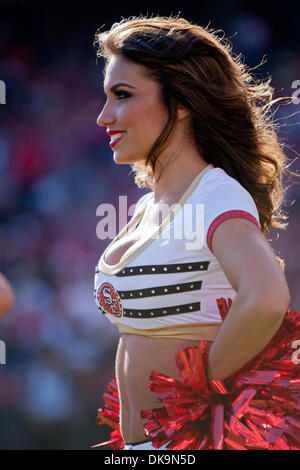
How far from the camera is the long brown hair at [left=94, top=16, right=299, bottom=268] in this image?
6.58ft

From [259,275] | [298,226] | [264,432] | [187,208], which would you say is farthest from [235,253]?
[298,226]

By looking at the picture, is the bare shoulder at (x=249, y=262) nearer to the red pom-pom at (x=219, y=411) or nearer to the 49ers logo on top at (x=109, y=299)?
the red pom-pom at (x=219, y=411)

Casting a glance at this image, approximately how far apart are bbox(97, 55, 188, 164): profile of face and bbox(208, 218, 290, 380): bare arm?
494mm

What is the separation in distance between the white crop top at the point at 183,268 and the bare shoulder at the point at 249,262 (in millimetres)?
62

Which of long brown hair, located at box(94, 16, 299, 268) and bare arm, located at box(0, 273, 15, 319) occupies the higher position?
long brown hair, located at box(94, 16, 299, 268)

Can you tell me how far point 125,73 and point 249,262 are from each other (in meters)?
0.80

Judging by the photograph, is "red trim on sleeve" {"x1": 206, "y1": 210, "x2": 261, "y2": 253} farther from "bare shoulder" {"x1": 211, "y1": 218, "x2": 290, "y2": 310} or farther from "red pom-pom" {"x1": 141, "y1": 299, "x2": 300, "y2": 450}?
"red pom-pom" {"x1": 141, "y1": 299, "x2": 300, "y2": 450}

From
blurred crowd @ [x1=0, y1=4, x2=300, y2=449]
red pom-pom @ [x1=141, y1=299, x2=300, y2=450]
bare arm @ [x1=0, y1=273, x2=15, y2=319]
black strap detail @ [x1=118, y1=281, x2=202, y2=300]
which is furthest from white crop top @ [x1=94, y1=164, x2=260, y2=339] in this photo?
blurred crowd @ [x1=0, y1=4, x2=300, y2=449]

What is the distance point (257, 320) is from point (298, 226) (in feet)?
14.5

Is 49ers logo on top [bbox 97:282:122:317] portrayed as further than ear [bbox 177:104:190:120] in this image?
No

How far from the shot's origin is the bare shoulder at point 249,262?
1.54 m

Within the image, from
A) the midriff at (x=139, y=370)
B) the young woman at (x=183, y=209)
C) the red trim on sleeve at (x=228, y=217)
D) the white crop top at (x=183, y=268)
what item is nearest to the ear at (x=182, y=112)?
the young woman at (x=183, y=209)

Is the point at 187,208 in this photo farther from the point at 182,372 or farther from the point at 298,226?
the point at 298,226

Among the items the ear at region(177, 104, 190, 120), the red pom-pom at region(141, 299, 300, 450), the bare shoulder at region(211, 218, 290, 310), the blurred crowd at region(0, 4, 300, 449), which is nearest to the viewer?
the bare shoulder at region(211, 218, 290, 310)
